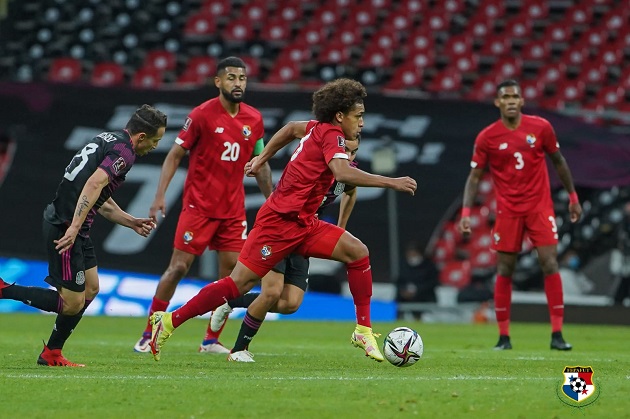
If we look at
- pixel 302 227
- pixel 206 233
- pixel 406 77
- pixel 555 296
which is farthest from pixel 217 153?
pixel 406 77

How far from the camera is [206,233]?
981cm

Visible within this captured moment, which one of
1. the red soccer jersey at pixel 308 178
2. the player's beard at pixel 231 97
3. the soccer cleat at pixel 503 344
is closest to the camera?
the red soccer jersey at pixel 308 178

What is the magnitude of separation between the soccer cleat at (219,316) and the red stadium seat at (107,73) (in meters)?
12.7

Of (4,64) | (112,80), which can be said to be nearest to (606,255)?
(112,80)

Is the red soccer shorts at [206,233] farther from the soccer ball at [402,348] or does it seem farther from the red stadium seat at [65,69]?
the red stadium seat at [65,69]

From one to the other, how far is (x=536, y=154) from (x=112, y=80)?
12.3 metres

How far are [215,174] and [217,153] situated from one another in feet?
0.60

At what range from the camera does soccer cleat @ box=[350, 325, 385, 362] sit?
7.86 metres

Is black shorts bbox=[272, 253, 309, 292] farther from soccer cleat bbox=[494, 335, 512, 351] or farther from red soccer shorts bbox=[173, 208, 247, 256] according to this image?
soccer cleat bbox=[494, 335, 512, 351]

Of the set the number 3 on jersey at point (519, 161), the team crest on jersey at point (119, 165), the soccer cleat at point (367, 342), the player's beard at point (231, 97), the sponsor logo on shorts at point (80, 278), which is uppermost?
the player's beard at point (231, 97)

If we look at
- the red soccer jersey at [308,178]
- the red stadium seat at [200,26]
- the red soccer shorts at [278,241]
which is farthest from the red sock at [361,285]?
the red stadium seat at [200,26]

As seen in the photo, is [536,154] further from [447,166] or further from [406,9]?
[406,9]

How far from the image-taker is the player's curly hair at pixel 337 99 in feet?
25.5

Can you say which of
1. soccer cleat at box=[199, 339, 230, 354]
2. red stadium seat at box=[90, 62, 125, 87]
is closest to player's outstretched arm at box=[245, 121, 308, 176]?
soccer cleat at box=[199, 339, 230, 354]
